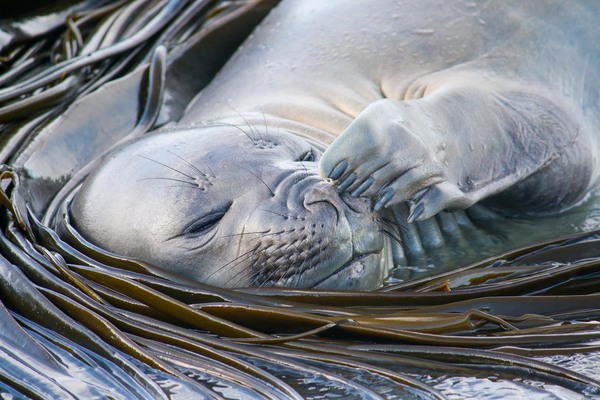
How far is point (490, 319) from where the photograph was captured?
2855 mm

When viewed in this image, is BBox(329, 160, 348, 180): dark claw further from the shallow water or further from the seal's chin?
the shallow water

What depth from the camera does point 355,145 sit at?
3.22 meters

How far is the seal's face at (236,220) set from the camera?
320 centimetres

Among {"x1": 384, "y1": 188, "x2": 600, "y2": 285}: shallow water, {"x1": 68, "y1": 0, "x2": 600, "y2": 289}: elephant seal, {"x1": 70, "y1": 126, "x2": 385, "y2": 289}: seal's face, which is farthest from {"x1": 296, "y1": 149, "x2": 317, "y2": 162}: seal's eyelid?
{"x1": 384, "y1": 188, "x2": 600, "y2": 285}: shallow water

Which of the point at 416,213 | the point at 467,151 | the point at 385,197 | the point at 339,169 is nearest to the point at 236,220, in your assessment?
the point at 339,169

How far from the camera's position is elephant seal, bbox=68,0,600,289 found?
3.23 metres

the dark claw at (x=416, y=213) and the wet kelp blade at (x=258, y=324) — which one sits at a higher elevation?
the dark claw at (x=416, y=213)

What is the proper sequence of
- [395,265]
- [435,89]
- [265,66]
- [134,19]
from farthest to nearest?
[134,19]
[265,66]
[435,89]
[395,265]

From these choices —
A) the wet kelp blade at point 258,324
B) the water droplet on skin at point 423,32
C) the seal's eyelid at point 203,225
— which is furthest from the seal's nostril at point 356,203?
the water droplet on skin at point 423,32

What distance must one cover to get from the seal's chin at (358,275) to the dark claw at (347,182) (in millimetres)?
242

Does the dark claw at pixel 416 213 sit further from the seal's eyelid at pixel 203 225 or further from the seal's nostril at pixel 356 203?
the seal's eyelid at pixel 203 225

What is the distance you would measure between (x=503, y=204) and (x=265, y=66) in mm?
1230

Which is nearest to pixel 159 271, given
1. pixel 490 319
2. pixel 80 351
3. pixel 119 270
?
pixel 119 270

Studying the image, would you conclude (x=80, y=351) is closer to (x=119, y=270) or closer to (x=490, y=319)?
(x=119, y=270)
